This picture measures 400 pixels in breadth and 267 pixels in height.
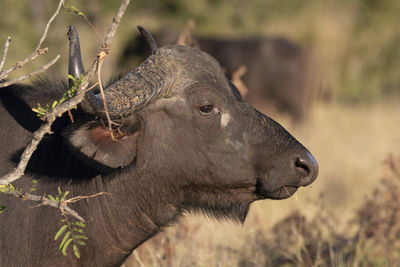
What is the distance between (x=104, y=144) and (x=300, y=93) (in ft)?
36.7

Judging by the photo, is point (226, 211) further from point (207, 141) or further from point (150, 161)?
point (150, 161)

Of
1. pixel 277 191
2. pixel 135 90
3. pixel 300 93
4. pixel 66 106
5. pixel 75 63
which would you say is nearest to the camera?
pixel 66 106

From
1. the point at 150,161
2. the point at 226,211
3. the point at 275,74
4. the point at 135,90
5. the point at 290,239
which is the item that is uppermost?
the point at 135,90

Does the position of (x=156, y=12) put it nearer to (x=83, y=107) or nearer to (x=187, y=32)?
(x=187, y=32)

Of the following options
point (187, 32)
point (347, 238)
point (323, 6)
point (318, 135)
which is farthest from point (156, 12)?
point (347, 238)

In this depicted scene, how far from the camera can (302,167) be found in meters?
3.94

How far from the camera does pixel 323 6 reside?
20.5m

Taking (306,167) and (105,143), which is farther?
(306,167)

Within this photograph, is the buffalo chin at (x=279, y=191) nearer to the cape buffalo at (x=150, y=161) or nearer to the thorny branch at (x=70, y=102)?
the cape buffalo at (x=150, y=161)

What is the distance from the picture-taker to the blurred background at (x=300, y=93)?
18.5ft

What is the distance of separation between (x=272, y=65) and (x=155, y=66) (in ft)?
36.6

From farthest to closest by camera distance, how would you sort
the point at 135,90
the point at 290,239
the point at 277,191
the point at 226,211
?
the point at 290,239 → the point at 226,211 → the point at 277,191 → the point at 135,90

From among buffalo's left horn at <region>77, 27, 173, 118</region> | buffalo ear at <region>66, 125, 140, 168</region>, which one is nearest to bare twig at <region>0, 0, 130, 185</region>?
buffalo's left horn at <region>77, 27, 173, 118</region>

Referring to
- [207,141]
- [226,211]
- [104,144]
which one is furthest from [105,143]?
[226,211]
